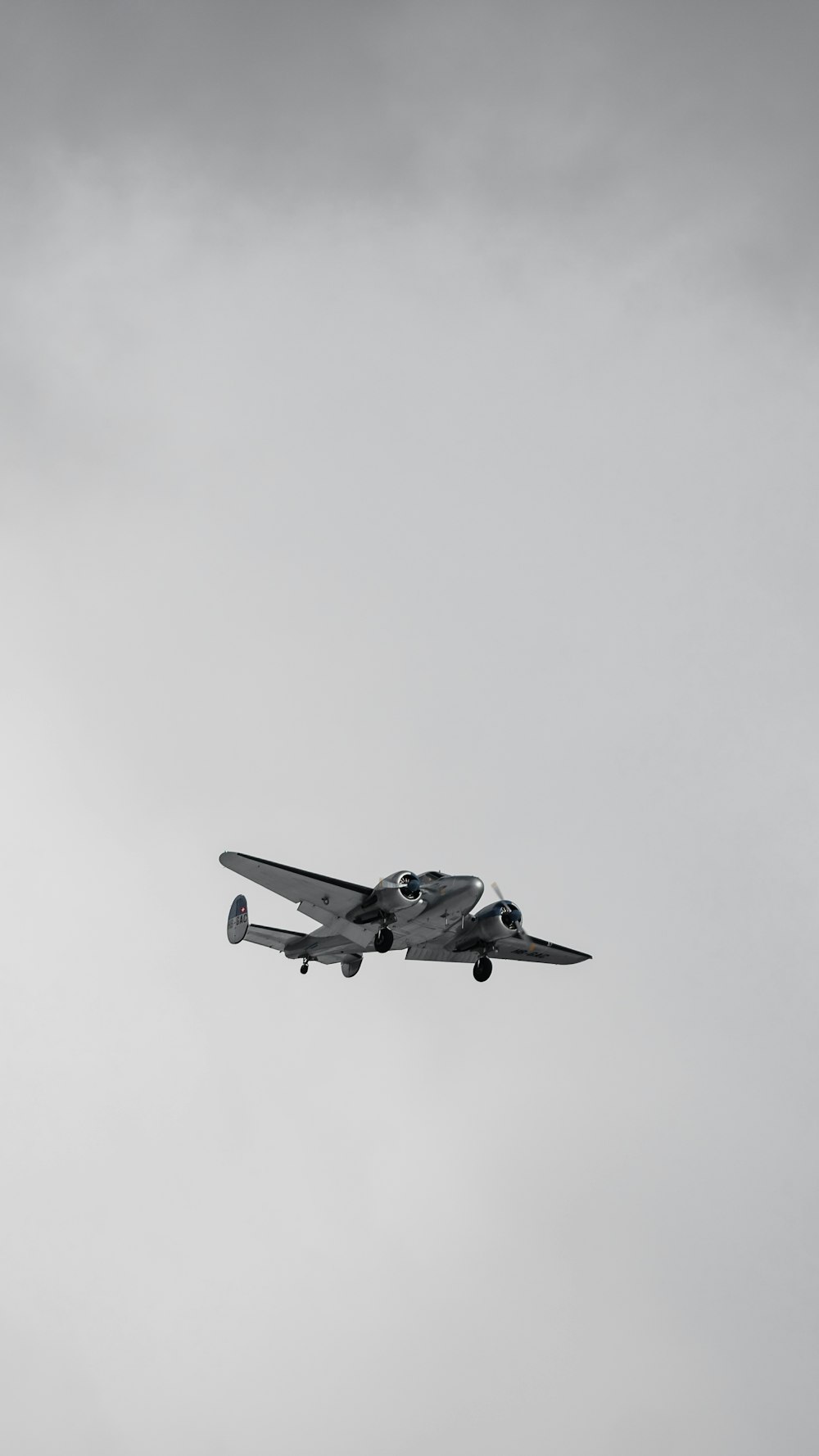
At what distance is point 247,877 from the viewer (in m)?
63.1

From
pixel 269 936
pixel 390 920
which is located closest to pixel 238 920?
pixel 269 936

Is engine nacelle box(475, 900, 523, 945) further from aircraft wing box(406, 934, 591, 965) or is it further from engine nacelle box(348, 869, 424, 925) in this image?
engine nacelle box(348, 869, 424, 925)

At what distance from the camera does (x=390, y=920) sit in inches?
2376

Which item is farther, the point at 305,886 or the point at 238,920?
the point at 238,920

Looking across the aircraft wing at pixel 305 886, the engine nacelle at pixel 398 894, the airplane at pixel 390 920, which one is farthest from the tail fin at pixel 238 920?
the engine nacelle at pixel 398 894

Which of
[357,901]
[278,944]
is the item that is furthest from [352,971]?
[357,901]

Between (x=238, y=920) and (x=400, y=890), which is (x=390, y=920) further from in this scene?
(x=238, y=920)

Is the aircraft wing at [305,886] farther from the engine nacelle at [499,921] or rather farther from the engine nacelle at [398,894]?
the engine nacelle at [499,921]

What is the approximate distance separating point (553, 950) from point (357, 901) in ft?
44.8

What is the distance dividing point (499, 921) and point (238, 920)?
14857 millimetres

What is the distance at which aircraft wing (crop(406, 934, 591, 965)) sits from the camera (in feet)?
212

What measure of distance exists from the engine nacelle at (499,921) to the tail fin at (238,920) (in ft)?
43.4

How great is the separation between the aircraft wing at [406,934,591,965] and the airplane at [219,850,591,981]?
0.14 feet

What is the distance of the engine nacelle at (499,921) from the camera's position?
63.3 meters
